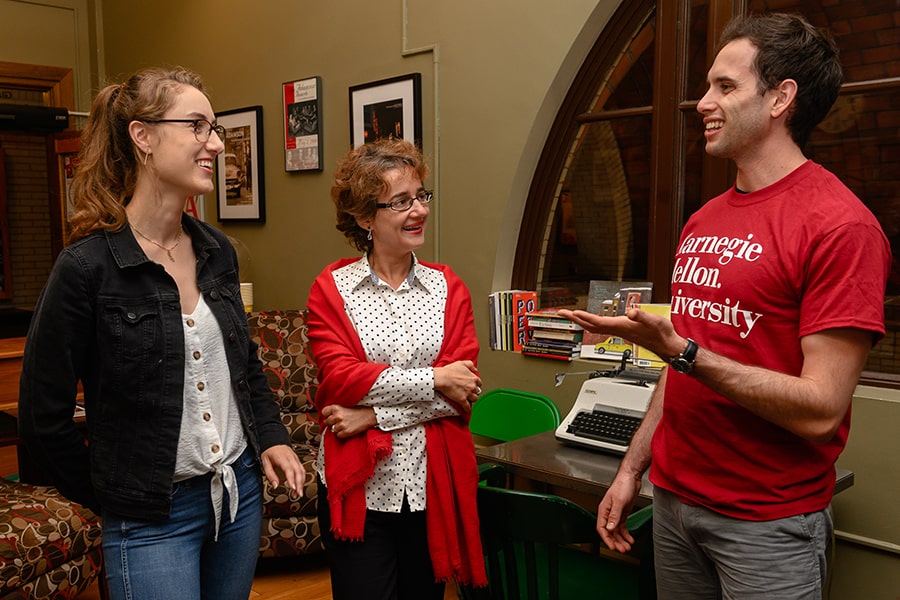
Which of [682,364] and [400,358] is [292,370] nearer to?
[400,358]

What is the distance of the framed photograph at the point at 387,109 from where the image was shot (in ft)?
12.0

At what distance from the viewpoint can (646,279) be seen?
311 centimetres

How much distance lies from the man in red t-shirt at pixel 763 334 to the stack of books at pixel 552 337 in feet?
5.02

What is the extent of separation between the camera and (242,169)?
4.74m

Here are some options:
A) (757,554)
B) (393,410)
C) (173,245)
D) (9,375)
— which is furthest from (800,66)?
(9,375)

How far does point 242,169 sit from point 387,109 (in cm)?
138

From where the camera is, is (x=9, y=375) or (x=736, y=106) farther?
(x=9, y=375)

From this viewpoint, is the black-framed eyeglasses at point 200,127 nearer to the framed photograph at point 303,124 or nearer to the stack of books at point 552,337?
the stack of books at point 552,337

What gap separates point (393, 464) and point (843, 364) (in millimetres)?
1037

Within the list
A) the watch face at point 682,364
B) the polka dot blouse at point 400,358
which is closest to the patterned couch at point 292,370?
the polka dot blouse at point 400,358

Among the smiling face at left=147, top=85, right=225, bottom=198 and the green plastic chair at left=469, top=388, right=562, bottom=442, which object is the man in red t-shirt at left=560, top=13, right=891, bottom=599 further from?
the green plastic chair at left=469, top=388, right=562, bottom=442

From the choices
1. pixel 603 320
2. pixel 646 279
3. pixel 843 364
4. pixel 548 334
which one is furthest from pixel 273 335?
pixel 843 364

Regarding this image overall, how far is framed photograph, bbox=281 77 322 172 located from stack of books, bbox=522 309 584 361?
5.60 feet

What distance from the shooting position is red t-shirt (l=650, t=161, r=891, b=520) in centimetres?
127
